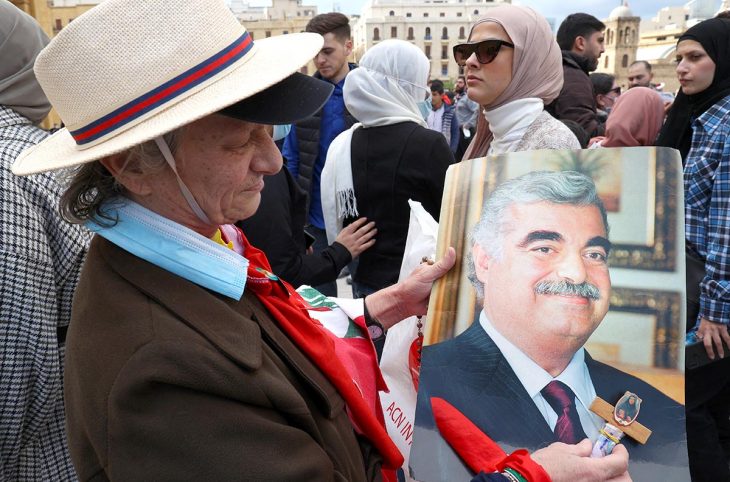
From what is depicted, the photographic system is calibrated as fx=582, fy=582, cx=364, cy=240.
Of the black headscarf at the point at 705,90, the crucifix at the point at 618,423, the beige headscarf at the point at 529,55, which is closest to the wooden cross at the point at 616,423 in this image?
the crucifix at the point at 618,423

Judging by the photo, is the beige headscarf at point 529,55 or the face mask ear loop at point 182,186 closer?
the face mask ear loop at point 182,186

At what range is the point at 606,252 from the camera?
A: 50.7 inches

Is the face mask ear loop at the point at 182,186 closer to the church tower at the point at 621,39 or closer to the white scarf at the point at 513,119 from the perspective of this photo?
the white scarf at the point at 513,119

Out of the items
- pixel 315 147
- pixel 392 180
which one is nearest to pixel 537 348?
pixel 392 180

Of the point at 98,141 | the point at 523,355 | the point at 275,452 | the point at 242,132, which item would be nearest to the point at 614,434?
the point at 523,355

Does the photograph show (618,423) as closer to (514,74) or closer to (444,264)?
(444,264)

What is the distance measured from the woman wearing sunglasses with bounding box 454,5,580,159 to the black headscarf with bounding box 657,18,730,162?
110 cm

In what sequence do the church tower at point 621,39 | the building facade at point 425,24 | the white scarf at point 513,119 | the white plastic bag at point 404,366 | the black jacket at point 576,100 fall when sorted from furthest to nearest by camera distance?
the building facade at point 425,24
the church tower at point 621,39
the black jacket at point 576,100
the white scarf at point 513,119
the white plastic bag at point 404,366

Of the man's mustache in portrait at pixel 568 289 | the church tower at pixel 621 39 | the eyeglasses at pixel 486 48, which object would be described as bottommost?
the church tower at pixel 621 39

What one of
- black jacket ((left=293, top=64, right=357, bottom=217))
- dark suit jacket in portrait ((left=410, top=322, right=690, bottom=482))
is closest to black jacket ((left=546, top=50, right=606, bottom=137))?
black jacket ((left=293, top=64, right=357, bottom=217))

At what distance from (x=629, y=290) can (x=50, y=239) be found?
157cm

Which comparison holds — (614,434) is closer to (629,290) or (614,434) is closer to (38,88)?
(629,290)

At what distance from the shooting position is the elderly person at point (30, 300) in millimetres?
1587

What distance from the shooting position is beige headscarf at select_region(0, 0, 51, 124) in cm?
186
